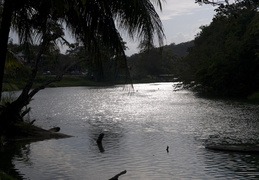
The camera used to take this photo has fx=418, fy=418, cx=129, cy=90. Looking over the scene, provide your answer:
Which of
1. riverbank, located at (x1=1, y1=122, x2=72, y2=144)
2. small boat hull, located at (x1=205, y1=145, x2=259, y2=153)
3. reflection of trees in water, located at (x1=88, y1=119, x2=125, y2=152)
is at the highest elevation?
riverbank, located at (x1=1, y1=122, x2=72, y2=144)

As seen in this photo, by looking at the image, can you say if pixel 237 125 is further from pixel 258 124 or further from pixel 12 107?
pixel 12 107

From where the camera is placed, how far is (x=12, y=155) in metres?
23.1

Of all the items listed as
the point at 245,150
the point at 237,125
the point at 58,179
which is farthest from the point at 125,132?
the point at 58,179

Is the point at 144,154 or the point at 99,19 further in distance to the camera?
the point at 144,154

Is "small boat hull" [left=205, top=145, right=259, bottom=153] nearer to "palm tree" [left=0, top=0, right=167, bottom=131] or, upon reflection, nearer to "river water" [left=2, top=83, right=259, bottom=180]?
"river water" [left=2, top=83, right=259, bottom=180]

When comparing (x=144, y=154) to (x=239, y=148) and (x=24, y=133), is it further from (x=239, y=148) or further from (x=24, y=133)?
(x=24, y=133)

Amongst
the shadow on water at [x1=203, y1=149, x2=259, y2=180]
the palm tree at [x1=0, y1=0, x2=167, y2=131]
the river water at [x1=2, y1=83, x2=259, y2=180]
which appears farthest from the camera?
the river water at [x1=2, y1=83, x2=259, y2=180]

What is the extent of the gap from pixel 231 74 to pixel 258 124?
127 ft

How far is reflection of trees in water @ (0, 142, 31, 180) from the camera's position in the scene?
1980cm

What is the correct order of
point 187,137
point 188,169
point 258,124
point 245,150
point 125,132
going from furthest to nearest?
1. point 258,124
2. point 125,132
3. point 187,137
4. point 245,150
5. point 188,169

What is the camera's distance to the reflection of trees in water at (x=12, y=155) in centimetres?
1980

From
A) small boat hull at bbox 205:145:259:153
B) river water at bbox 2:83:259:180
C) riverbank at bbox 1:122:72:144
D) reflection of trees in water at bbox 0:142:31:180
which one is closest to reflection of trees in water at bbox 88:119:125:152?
river water at bbox 2:83:259:180

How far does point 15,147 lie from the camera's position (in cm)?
2514

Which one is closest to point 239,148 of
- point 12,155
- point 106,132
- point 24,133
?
point 12,155
